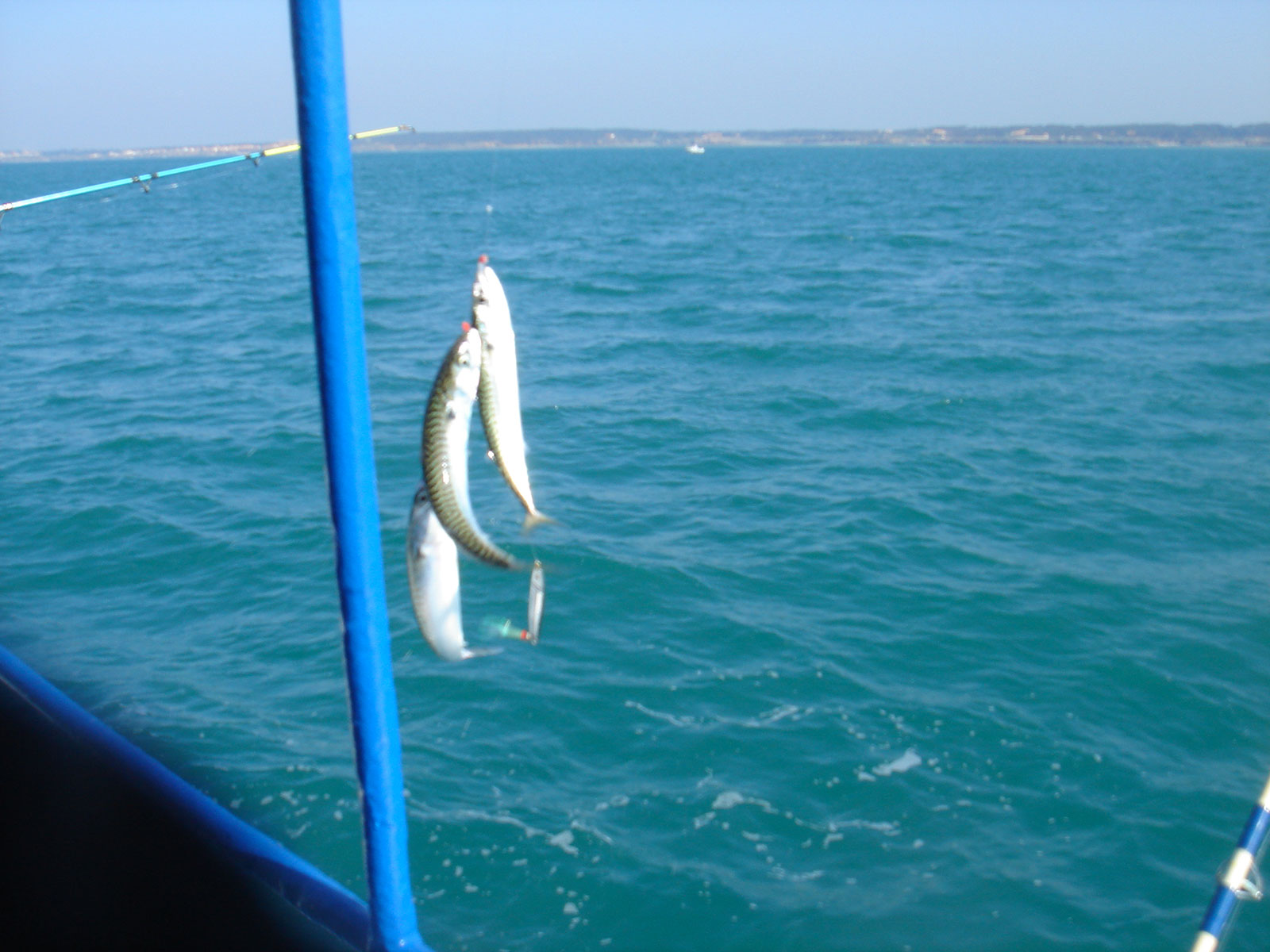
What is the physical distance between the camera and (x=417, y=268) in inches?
1283

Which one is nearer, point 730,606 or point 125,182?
point 125,182

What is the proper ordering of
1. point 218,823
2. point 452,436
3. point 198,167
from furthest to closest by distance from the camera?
point 198,167 < point 218,823 < point 452,436

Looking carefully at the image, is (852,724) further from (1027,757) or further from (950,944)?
(950,944)

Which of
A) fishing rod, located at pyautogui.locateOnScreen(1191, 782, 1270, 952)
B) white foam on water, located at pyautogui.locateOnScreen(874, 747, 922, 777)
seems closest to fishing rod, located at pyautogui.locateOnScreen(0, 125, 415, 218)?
fishing rod, located at pyautogui.locateOnScreen(1191, 782, 1270, 952)

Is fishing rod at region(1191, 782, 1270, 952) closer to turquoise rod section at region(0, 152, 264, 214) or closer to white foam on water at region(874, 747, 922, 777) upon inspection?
white foam on water at region(874, 747, 922, 777)

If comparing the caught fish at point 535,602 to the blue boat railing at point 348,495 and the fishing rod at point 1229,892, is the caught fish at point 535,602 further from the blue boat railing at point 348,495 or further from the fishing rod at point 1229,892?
the fishing rod at point 1229,892

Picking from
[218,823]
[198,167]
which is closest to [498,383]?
[218,823]

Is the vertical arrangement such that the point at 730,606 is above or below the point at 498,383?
below

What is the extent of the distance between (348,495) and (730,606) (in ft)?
32.0

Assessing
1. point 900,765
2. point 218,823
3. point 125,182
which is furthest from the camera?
point 900,765

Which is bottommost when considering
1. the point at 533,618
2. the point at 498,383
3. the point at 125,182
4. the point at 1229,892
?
the point at 1229,892

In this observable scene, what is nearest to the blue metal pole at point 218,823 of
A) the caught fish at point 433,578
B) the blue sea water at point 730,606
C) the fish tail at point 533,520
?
the caught fish at point 433,578

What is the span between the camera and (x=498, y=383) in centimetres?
222

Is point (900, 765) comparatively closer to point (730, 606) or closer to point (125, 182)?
point (730, 606)
